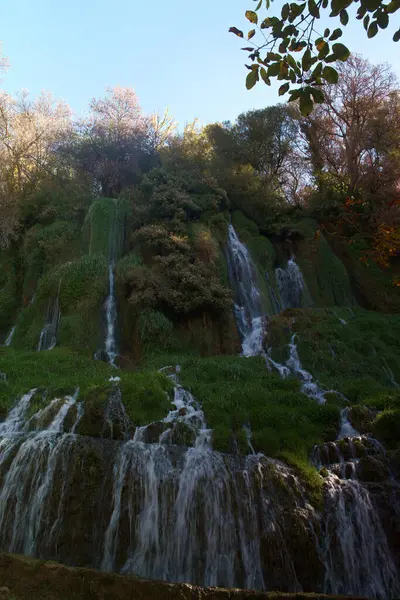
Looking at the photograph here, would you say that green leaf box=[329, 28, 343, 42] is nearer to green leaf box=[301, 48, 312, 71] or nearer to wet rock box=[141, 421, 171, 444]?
green leaf box=[301, 48, 312, 71]

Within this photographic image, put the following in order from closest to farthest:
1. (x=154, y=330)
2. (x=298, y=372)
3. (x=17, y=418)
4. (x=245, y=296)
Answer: (x=17, y=418), (x=298, y=372), (x=154, y=330), (x=245, y=296)

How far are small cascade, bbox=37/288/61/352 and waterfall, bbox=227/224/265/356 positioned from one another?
6175 millimetres

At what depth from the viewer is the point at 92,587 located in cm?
405

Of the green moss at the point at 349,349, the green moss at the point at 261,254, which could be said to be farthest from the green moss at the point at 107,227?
the green moss at the point at 349,349

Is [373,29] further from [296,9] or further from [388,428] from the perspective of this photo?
[388,428]

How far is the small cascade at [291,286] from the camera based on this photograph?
18375mm

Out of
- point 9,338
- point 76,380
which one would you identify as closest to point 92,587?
point 76,380

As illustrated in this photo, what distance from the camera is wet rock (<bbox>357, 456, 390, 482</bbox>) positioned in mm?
7531

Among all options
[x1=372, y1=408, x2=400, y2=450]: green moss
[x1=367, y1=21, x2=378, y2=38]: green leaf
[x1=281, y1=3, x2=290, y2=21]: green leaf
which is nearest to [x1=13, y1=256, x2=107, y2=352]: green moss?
[x1=372, y1=408, x2=400, y2=450]: green moss

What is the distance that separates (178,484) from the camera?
24.3 feet

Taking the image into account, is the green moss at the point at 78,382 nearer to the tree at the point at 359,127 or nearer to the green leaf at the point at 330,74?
the green leaf at the point at 330,74

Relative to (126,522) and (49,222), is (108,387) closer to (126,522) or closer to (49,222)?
(126,522)

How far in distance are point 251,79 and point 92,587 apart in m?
4.99

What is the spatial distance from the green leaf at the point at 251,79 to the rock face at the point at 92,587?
4.75 meters
